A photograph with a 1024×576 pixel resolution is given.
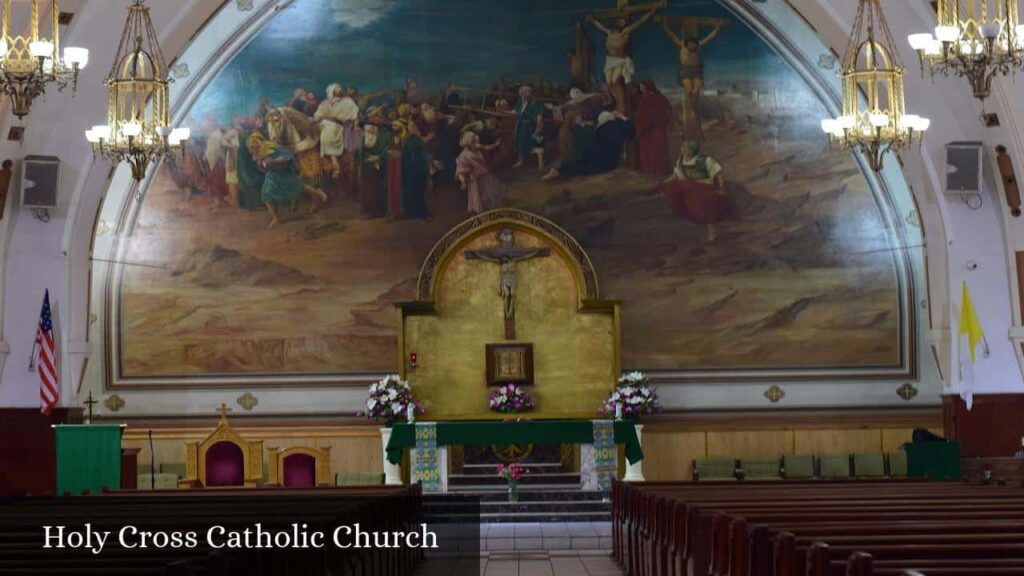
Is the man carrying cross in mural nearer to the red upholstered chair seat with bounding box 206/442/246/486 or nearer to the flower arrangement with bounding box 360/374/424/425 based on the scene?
the flower arrangement with bounding box 360/374/424/425

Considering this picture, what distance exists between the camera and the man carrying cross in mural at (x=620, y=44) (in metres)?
22.0

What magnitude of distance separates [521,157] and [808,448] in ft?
20.0

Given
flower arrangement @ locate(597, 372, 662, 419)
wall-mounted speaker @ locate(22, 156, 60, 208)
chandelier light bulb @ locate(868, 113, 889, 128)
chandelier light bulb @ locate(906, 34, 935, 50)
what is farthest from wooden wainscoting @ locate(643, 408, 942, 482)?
chandelier light bulb @ locate(906, 34, 935, 50)

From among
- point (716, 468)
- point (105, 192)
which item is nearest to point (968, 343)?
point (716, 468)

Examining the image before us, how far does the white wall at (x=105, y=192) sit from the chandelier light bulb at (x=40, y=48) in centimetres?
738

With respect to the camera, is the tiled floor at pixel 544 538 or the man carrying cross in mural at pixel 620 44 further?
the man carrying cross in mural at pixel 620 44

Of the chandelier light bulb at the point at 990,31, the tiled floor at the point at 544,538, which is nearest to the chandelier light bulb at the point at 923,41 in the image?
the chandelier light bulb at the point at 990,31

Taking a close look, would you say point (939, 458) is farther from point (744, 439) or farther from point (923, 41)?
point (923, 41)

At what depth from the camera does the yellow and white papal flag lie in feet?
65.1

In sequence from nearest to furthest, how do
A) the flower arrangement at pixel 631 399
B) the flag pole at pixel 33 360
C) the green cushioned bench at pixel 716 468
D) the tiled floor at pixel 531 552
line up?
the tiled floor at pixel 531 552 < the flag pole at pixel 33 360 < the flower arrangement at pixel 631 399 < the green cushioned bench at pixel 716 468

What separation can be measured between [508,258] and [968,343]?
6.67 metres

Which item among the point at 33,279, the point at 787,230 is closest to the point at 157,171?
the point at 33,279

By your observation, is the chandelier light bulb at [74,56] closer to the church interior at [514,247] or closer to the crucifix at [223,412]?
the crucifix at [223,412]

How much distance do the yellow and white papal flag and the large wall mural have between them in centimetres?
191
